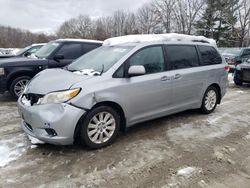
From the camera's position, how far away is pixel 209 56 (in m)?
6.21

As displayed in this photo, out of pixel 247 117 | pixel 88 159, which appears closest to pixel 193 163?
pixel 88 159

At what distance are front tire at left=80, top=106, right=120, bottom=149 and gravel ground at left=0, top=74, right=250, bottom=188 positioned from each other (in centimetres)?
15

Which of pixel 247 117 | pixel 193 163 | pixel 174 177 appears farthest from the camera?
pixel 247 117

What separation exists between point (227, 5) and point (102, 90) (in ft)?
132

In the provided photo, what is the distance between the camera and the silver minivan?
3.94 m

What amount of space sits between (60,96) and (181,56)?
273 cm

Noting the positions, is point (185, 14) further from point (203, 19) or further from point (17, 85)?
point (17, 85)

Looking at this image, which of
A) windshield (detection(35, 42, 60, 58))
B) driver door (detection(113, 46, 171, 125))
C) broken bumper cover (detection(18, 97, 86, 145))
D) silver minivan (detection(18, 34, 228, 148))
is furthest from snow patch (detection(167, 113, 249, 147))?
windshield (detection(35, 42, 60, 58))

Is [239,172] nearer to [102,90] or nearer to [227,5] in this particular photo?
[102,90]

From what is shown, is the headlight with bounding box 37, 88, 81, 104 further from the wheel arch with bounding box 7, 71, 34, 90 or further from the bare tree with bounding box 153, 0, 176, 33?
the bare tree with bounding box 153, 0, 176, 33

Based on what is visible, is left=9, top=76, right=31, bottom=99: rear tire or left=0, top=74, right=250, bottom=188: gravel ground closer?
left=0, top=74, right=250, bottom=188: gravel ground

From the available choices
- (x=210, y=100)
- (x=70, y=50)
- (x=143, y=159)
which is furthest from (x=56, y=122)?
(x=70, y=50)

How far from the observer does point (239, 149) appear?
4.35m

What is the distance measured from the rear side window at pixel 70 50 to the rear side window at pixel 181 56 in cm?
390
